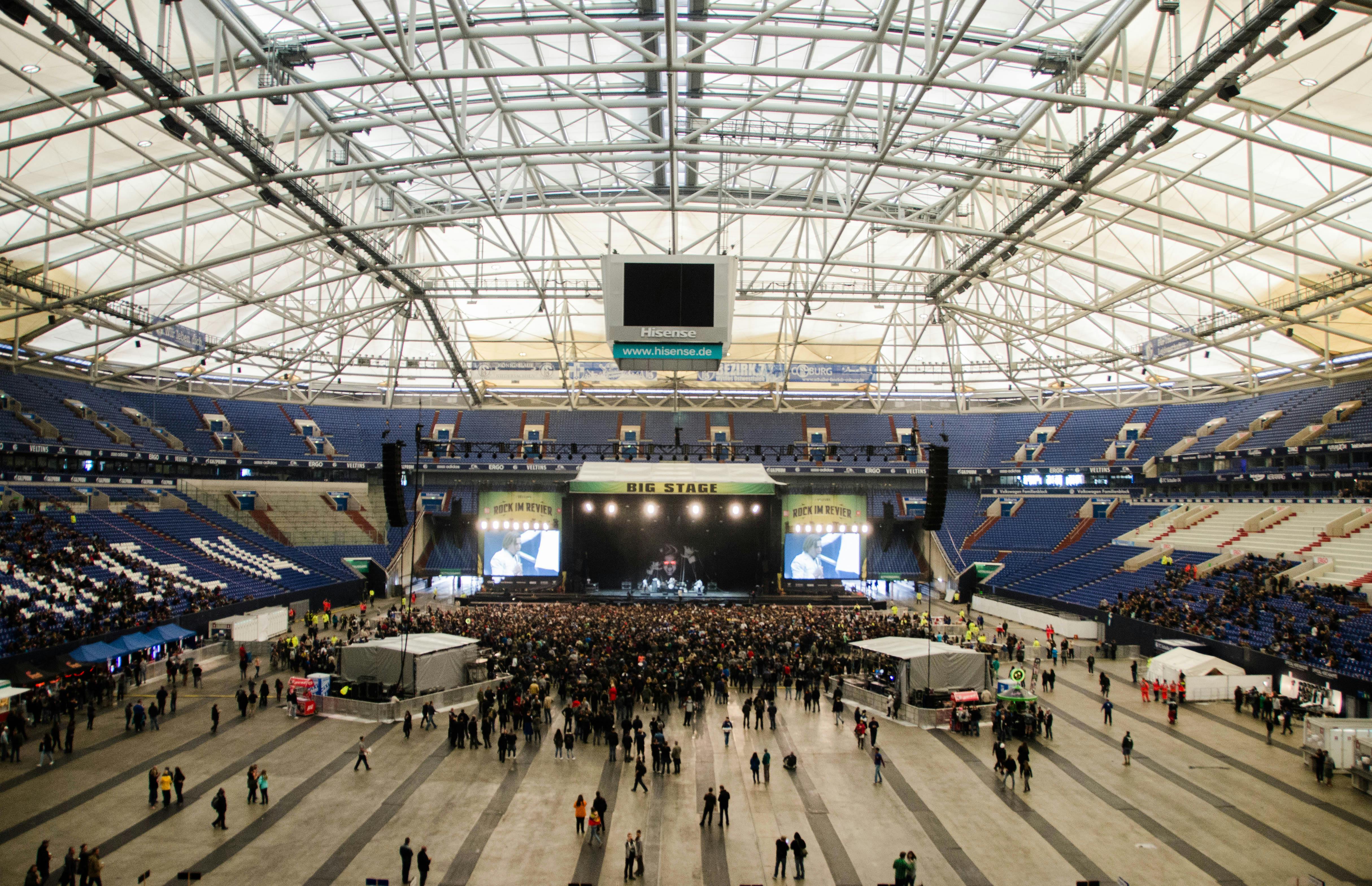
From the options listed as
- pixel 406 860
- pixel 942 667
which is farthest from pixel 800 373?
pixel 406 860

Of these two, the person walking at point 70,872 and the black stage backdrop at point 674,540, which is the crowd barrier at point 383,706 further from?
the black stage backdrop at point 674,540

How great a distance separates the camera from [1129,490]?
4219 cm

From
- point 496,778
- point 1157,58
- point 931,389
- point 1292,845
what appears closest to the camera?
point 1292,845

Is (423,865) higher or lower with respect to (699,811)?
higher

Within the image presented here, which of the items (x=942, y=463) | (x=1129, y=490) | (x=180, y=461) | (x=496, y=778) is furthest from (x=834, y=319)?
(x=180, y=461)

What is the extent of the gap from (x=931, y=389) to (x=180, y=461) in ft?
147

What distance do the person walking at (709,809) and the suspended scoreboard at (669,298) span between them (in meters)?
10.00

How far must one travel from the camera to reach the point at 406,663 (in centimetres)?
2061

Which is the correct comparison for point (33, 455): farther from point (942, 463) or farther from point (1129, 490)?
point (1129, 490)

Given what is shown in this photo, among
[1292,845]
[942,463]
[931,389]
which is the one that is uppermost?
[931,389]

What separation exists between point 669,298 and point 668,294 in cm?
11

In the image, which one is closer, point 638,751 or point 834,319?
point 638,751

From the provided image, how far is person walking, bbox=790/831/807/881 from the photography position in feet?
38.3

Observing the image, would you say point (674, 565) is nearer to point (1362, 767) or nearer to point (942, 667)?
point (942, 667)
